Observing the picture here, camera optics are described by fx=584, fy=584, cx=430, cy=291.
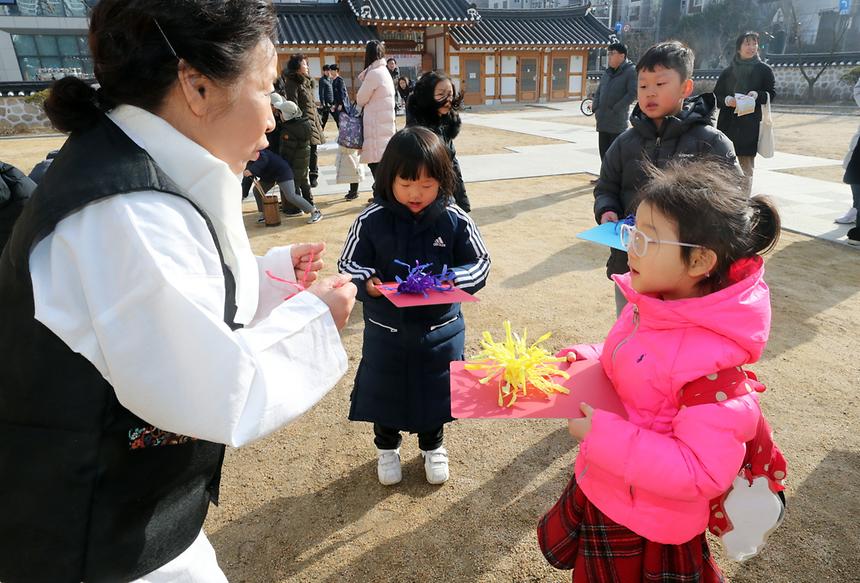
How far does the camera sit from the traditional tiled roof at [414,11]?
68.1 ft

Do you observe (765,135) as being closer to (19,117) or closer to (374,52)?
(374,52)

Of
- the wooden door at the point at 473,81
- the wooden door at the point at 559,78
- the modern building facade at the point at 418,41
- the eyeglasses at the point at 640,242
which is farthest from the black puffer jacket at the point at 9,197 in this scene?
the wooden door at the point at 559,78

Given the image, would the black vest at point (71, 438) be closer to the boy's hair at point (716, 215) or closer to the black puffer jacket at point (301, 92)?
the boy's hair at point (716, 215)

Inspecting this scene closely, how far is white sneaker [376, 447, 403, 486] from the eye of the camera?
8.38 feet

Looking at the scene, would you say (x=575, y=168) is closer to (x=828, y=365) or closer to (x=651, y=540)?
(x=828, y=365)

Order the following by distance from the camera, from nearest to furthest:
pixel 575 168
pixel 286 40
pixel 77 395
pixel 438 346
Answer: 1. pixel 77 395
2. pixel 438 346
3. pixel 575 168
4. pixel 286 40

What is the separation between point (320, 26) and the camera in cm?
2073

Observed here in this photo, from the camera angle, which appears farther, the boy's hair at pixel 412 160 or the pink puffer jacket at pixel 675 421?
the boy's hair at pixel 412 160

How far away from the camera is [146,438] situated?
104 centimetres

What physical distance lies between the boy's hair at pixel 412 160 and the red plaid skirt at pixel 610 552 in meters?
1.25

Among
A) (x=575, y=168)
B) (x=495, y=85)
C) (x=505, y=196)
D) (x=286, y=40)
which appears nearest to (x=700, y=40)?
(x=495, y=85)

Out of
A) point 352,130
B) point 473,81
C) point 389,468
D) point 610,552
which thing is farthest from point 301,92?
point 473,81

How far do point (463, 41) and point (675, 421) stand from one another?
2351 centimetres

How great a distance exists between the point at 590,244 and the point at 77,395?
216 inches
